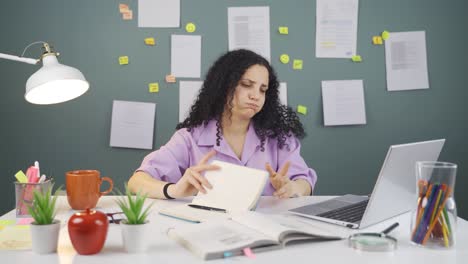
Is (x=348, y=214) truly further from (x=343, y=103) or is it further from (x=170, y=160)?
(x=343, y=103)

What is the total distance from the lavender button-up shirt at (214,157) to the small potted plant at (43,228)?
A: 2.77 feet

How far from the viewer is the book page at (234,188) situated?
4.40 ft

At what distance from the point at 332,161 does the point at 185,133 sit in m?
1.15

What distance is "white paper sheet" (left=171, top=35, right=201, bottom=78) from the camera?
108 inches

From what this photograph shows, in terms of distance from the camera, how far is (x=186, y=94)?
8.96ft

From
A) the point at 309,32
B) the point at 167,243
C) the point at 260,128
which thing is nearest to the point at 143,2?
the point at 309,32

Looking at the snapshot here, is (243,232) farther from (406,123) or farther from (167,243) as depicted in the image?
(406,123)

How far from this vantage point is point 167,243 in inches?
42.6

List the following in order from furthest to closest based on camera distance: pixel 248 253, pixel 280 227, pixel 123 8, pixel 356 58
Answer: pixel 356 58
pixel 123 8
pixel 280 227
pixel 248 253

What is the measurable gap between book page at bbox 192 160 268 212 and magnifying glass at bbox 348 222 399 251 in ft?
1.11

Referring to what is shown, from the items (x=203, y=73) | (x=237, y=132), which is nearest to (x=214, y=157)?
(x=237, y=132)

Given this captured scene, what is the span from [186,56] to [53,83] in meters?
1.24

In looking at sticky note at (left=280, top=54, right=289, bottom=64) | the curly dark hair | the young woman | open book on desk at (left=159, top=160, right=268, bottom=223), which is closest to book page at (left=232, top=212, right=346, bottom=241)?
open book on desk at (left=159, top=160, right=268, bottom=223)

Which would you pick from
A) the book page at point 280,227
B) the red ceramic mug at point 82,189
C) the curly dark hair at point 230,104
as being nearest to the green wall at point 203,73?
the curly dark hair at point 230,104
